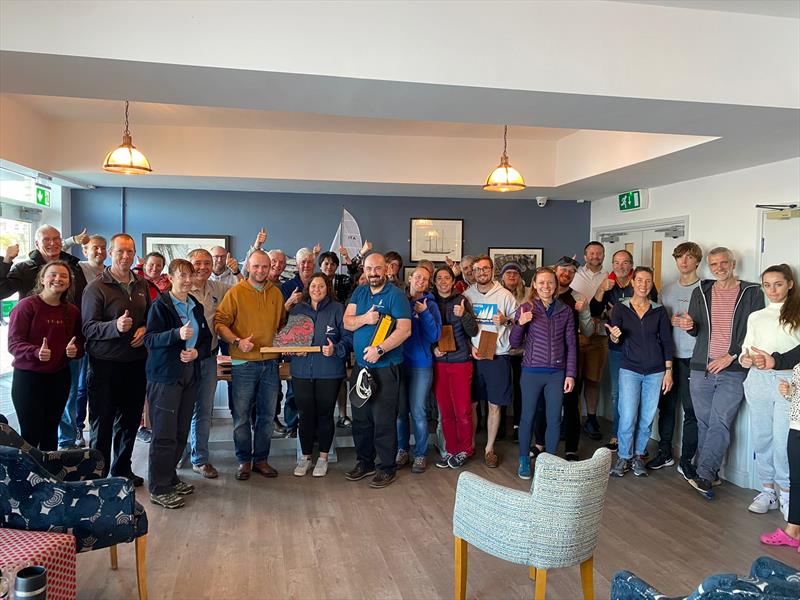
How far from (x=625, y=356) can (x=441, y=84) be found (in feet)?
9.68

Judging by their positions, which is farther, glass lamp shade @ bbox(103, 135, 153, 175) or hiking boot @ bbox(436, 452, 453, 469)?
hiking boot @ bbox(436, 452, 453, 469)

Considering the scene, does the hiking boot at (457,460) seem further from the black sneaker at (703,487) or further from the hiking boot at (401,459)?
the black sneaker at (703,487)

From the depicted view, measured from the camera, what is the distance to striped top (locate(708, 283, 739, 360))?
454cm

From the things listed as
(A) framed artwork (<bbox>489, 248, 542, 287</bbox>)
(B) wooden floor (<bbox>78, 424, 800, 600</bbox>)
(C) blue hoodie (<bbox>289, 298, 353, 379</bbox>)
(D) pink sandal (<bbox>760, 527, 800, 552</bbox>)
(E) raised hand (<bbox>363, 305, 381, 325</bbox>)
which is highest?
(A) framed artwork (<bbox>489, 248, 542, 287</bbox>)

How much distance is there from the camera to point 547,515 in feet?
8.09

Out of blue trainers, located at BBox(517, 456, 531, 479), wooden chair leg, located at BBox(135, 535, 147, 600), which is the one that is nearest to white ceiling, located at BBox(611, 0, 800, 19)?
blue trainers, located at BBox(517, 456, 531, 479)

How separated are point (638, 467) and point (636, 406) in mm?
532

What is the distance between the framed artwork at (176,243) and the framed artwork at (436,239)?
2.54 m

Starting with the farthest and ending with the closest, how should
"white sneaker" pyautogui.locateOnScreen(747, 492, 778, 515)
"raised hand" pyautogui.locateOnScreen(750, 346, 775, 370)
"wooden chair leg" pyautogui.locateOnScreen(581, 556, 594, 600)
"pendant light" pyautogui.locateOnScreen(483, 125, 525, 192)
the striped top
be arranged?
"pendant light" pyautogui.locateOnScreen(483, 125, 525, 192) < the striped top < "white sneaker" pyautogui.locateOnScreen(747, 492, 778, 515) < "raised hand" pyautogui.locateOnScreen(750, 346, 775, 370) < "wooden chair leg" pyautogui.locateOnScreen(581, 556, 594, 600)

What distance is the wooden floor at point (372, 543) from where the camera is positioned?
10.1 ft

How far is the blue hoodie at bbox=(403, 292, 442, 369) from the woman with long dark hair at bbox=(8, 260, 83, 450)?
2.47 meters

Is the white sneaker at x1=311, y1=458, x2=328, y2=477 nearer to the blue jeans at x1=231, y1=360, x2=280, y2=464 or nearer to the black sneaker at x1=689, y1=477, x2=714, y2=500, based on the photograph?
the blue jeans at x1=231, y1=360, x2=280, y2=464

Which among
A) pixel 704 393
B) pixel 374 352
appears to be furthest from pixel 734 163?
pixel 374 352

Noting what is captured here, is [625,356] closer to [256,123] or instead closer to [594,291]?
[594,291]
